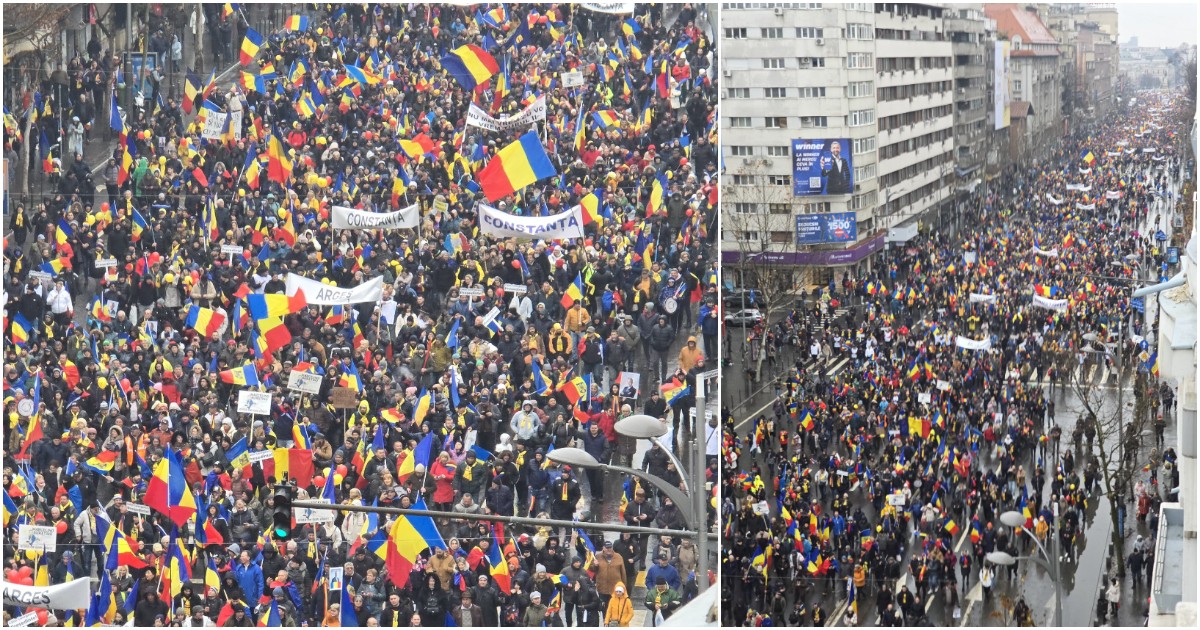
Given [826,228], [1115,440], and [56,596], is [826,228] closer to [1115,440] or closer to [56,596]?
[1115,440]

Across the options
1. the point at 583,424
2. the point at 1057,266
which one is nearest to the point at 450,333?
the point at 583,424

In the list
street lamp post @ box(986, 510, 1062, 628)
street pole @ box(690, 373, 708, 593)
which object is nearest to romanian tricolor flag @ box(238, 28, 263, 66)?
street pole @ box(690, 373, 708, 593)

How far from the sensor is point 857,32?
4388 centimetres

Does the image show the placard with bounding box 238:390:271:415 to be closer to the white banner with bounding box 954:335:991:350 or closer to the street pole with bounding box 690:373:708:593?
the street pole with bounding box 690:373:708:593

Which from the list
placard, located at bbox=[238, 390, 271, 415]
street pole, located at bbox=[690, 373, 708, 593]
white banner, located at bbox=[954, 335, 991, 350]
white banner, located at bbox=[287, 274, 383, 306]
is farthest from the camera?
white banner, located at bbox=[954, 335, 991, 350]

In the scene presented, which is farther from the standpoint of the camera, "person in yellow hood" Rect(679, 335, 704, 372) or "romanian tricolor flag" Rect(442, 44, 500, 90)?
"romanian tricolor flag" Rect(442, 44, 500, 90)

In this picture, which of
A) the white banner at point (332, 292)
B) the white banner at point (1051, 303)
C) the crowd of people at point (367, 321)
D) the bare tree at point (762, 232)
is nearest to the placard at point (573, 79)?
the crowd of people at point (367, 321)

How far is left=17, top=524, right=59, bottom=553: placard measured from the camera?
1015 inches

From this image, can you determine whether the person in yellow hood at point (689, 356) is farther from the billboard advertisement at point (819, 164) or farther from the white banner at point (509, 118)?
the billboard advertisement at point (819, 164)

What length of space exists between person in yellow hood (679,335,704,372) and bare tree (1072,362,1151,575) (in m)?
7.98

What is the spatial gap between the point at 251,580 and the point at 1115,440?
1700cm

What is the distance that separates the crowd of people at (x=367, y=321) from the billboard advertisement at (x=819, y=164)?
17.4 m

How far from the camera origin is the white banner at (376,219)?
87.4ft

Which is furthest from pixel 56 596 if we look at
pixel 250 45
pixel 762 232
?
pixel 762 232
